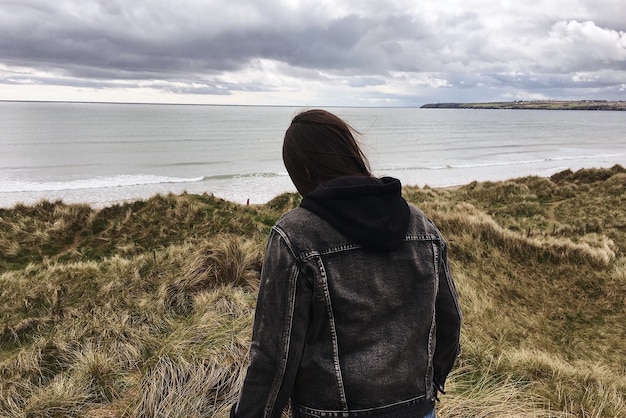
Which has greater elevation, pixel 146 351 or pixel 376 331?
pixel 376 331

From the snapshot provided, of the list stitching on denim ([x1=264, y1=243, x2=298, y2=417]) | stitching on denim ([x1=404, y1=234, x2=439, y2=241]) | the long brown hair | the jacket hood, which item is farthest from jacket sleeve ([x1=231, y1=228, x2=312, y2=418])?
stitching on denim ([x1=404, y1=234, x2=439, y2=241])

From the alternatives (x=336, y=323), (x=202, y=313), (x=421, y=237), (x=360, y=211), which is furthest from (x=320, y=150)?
(x=202, y=313)

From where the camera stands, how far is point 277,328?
1509 millimetres

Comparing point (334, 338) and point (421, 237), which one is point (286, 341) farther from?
point (421, 237)

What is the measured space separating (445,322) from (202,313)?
3.31 m

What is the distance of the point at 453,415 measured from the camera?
3297 millimetres

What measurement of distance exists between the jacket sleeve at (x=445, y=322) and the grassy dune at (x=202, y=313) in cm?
148

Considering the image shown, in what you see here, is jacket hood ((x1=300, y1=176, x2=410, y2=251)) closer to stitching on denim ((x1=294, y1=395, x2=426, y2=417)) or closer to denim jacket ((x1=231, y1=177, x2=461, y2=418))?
denim jacket ((x1=231, y1=177, x2=461, y2=418))

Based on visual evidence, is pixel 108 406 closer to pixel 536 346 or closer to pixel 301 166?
pixel 301 166

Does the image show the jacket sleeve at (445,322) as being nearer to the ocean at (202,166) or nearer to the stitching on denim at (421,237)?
the stitching on denim at (421,237)

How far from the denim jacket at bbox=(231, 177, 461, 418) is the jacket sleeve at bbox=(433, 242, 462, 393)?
0.17m

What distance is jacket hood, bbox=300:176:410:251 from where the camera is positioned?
1.47 metres

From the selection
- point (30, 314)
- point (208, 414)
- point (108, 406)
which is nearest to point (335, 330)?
point (208, 414)

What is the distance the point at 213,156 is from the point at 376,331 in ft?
133
